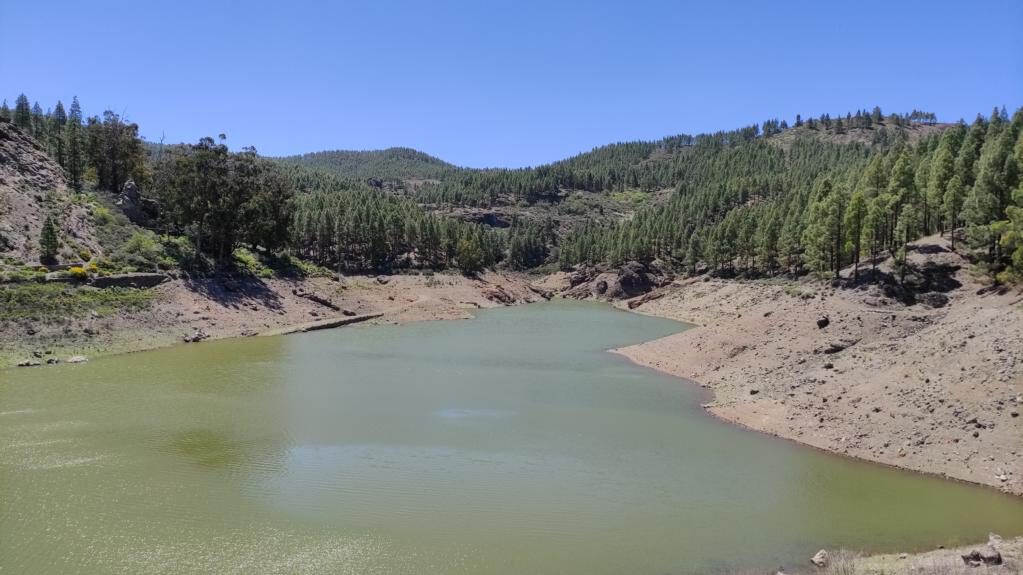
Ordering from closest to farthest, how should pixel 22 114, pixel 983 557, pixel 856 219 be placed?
pixel 983 557
pixel 856 219
pixel 22 114

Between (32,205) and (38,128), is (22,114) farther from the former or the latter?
(32,205)

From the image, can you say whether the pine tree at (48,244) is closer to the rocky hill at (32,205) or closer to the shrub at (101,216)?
the rocky hill at (32,205)

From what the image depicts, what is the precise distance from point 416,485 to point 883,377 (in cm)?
2218

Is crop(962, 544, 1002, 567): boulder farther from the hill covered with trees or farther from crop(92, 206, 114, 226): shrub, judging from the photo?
crop(92, 206, 114, 226): shrub

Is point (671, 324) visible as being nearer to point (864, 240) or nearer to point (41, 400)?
point (864, 240)

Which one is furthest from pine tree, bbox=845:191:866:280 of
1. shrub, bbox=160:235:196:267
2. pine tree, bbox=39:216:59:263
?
pine tree, bbox=39:216:59:263

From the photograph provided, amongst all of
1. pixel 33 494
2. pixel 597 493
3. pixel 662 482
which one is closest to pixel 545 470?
pixel 597 493

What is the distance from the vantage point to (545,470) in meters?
23.9

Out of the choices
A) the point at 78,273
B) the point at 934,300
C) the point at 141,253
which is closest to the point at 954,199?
the point at 934,300

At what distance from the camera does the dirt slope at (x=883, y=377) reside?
Answer: 24.2 m

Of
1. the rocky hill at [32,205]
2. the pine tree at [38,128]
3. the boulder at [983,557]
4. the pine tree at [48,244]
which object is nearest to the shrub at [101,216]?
the rocky hill at [32,205]

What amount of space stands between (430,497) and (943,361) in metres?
23.7

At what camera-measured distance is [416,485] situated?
22.0 m

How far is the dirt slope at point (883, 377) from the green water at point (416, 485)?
1702 mm
